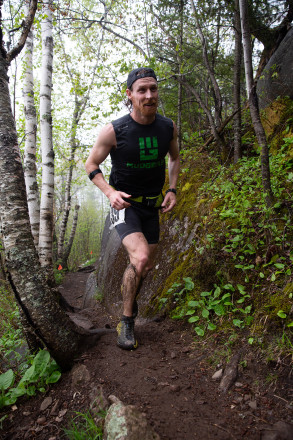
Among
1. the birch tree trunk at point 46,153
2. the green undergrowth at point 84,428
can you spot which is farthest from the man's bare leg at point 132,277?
the birch tree trunk at point 46,153

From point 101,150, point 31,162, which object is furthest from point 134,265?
point 31,162

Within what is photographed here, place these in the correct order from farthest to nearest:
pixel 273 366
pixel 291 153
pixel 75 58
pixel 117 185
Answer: pixel 75 58 < pixel 291 153 < pixel 117 185 < pixel 273 366

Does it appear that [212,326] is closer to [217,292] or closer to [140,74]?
[217,292]

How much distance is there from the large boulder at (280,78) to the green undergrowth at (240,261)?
1753 millimetres

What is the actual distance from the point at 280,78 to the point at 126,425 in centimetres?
612

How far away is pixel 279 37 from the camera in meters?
6.55

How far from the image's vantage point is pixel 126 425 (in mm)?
1625

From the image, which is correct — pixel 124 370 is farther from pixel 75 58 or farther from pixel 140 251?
pixel 75 58

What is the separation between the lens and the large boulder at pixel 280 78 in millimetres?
4925

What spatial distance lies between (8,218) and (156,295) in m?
2.38

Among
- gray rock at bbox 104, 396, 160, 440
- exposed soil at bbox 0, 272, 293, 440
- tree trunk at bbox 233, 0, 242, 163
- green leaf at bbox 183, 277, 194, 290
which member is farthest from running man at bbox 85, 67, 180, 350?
tree trunk at bbox 233, 0, 242, 163

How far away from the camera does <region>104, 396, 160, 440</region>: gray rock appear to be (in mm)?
1588

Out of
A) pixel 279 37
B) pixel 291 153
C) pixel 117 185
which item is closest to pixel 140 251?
pixel 117 185

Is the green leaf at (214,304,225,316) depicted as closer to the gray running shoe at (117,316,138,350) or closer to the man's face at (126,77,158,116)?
the gray running shoe at (117,316,138,350)
